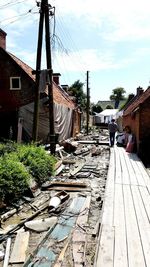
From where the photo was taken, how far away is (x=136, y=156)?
55.1 feet

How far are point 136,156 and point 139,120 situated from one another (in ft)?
6.31

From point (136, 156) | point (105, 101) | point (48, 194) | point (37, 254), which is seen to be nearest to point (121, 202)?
point (48, 194)

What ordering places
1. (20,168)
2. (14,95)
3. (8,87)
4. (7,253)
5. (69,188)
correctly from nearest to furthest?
(7,253)
(20,168)
(69,188)
(14,95)
(8,87)

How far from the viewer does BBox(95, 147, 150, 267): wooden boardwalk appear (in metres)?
4.95

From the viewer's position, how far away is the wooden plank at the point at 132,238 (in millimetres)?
4871

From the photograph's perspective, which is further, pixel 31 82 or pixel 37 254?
pixel 31 82

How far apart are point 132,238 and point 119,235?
0.79ft

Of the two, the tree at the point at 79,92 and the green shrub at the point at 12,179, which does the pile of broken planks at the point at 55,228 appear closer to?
the green shrub at the point at 12,179

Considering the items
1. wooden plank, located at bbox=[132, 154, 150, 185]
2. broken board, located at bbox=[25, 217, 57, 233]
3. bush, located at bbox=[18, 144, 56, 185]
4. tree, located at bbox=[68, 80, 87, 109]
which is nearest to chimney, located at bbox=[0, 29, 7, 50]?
wooden plank, located at bbox=[132, 154, 150, 185]

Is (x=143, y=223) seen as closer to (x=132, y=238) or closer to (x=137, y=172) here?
(x=132, y=238)

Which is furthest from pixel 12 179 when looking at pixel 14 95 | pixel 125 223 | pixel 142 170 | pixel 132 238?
pixel 14 95

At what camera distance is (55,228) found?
6.65 metres

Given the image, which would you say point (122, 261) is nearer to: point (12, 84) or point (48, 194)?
point (48, 194)

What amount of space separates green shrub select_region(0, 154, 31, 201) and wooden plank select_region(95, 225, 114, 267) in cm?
305
